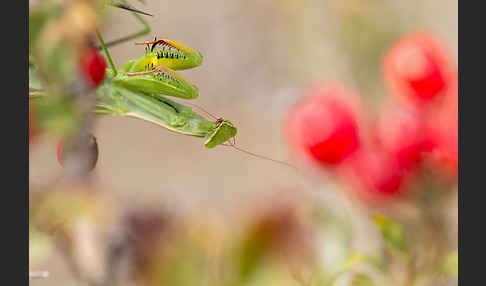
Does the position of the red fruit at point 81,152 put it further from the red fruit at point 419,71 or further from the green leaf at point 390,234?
the red fruit at point 419,71

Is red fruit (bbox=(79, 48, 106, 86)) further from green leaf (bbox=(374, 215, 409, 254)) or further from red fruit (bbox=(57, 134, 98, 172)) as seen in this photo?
green leaf (bbox=(374, 215, 409, 254))

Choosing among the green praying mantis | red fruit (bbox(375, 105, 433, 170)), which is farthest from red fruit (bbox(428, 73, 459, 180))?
the green praying mantis

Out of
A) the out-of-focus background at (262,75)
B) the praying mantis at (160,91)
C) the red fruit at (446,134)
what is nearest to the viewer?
the praying mantis at (160,91)

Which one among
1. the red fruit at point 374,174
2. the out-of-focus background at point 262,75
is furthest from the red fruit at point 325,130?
the out-of-focus background at point 262,75

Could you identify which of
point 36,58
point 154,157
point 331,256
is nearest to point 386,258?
point 331,256

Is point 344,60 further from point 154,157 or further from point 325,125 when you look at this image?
point 325,125

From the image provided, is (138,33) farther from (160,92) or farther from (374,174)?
(374,174)

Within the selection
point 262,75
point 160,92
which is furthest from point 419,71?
point 262,75
